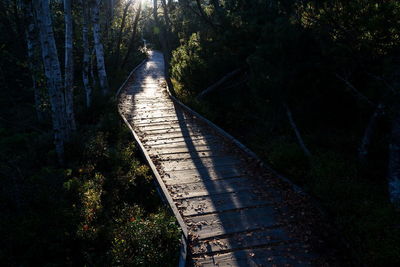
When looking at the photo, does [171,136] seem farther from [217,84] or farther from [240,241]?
[240,241]

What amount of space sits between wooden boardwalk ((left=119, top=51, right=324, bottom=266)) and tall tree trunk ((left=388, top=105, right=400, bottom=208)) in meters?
2.15

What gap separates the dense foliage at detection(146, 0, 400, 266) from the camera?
5.49m

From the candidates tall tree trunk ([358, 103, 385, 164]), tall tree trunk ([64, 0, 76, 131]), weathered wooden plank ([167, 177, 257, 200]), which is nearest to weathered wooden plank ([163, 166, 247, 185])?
weathered wooden plank ([167, 177, 257, 200])

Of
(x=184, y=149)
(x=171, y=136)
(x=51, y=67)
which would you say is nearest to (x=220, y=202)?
(x=184, y=149)

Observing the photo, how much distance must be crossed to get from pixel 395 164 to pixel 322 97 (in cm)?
332

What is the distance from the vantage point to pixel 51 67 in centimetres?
858

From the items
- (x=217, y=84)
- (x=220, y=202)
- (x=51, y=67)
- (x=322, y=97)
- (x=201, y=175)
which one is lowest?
(x=220, y=202)

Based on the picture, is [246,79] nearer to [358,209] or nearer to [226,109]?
[226,109]

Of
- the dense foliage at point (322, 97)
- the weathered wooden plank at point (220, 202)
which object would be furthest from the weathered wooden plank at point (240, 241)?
the dense foliage at point (322, 97)

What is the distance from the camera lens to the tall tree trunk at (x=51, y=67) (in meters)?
8.09

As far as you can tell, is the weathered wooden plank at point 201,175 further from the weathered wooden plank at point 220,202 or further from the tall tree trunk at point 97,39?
the tall tree trunk at point 97,39

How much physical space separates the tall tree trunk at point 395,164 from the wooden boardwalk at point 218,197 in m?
2.15

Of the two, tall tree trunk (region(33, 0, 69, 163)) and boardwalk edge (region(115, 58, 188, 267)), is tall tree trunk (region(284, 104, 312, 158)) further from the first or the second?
tall tree trunk (region(33, 0, 69, 163))

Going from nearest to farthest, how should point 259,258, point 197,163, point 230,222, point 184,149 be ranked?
point 259,258 → point 230,222 → point 197,163 → point 184,149
